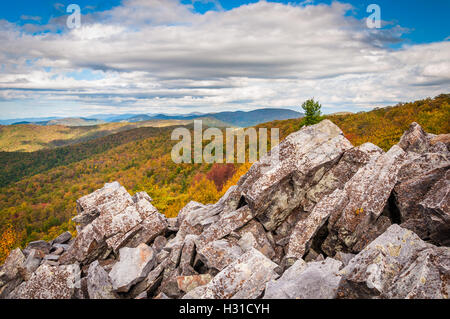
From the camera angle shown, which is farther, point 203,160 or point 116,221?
point 203,160

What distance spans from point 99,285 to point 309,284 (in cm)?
1100

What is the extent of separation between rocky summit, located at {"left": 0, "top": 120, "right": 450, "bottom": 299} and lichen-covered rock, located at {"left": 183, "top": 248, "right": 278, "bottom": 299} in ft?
0.14

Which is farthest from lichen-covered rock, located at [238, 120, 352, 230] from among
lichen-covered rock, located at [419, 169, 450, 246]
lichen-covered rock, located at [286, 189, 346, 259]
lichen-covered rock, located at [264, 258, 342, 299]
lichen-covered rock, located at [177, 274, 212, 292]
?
lichen-covered rock, located at [264, 258, 342, 299]

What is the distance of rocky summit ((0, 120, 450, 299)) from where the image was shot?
921 centimetres

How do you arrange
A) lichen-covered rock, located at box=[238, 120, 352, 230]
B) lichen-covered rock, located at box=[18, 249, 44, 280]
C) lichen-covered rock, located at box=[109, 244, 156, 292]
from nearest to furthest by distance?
lichen-covered rock, located at box=[109, 244, 156, 292] < lichen-covered rock, located at box=[238, 120, 352, 230] < lichen-covered rock, located at box=[18, 249, 44, 280]

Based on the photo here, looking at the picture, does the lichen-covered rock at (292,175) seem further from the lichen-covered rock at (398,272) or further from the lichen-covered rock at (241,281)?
the lichen-covered rock at (398,272)

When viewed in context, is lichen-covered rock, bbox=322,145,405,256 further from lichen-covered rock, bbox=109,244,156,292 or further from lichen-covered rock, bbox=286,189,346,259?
A: lichen-covered rock, bbox=109,244,156,292

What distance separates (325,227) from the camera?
14.3 metres

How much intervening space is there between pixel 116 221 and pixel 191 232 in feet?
18.6

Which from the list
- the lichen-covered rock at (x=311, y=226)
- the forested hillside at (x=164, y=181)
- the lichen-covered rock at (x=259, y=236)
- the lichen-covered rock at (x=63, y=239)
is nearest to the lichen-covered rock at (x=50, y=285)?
the lichen-covered rock at (x=259, y=236)

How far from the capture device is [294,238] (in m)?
13.8

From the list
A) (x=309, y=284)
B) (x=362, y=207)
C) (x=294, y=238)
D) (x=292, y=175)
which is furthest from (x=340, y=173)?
(x=309, y=284)
